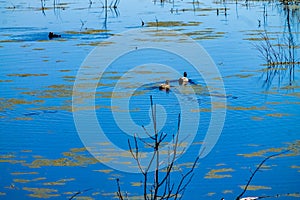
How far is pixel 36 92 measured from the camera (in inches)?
251

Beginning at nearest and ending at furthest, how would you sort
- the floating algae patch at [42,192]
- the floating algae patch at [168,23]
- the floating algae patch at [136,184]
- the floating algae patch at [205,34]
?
the floating algae patch at [42,192], the floating algae patch at [136,184], the floating algae patch at [205,34], the floating algae patch at [168,23]

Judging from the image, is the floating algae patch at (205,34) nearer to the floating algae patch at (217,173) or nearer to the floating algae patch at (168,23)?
the floating algae patch at (168,23)

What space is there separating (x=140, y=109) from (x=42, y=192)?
1915mm

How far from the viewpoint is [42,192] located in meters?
3.82

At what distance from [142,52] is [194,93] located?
2293 millimetres

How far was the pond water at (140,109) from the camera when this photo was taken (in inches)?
156

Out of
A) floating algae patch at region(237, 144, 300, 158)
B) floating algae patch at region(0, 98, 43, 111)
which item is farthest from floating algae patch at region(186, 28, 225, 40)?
floating algae patch at region(237, 144, 300, 158)

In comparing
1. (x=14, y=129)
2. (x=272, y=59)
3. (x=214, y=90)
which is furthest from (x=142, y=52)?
(x=14, y=129)

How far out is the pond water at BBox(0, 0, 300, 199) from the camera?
156 inches

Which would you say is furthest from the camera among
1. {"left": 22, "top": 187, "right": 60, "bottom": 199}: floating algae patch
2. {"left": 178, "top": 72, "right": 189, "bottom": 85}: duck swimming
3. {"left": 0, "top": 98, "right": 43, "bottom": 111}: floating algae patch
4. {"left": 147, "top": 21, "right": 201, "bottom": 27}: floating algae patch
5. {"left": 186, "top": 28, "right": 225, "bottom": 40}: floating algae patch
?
{"left": 147, "top": 21, "right": 201, "bottom": 27}: floating algae patch

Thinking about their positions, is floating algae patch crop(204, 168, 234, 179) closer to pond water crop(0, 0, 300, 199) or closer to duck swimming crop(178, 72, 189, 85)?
pond water crop(0, 0, 300, 199)

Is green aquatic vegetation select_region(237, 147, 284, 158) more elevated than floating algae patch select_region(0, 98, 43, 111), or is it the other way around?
floating algae patch select_region(0, 98, 43, 111)

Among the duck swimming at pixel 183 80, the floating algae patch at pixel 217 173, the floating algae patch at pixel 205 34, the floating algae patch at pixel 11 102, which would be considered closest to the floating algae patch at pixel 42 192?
the floating algae patch at pixel 217 173

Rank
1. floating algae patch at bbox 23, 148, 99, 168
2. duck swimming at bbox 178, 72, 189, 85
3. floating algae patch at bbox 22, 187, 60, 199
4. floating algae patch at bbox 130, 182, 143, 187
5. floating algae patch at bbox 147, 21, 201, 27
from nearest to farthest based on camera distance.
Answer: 1. floating algae patch at bbox 22, 187, 60, 199
2. floating algae patch at bbox 130, 182, 143, 187
3. floating algae patch at bbox 23, 148, 99, 168
4. duck swimming at bbox 178, 72, 189, 85
5. floating algae patch at bbox 147, 21, 201, 27
